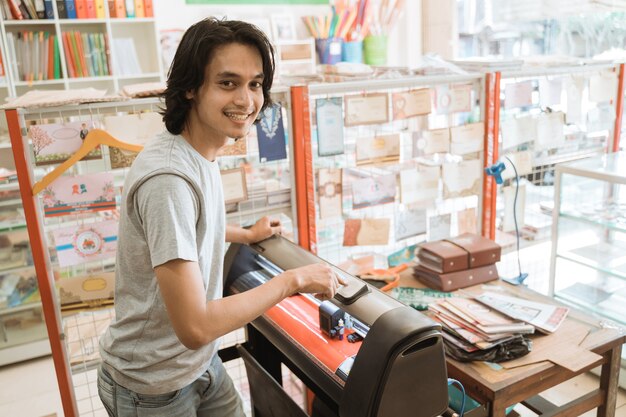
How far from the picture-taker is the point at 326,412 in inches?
65.3

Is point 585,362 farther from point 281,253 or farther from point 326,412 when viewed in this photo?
point 281,253

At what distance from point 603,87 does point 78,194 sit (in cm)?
262

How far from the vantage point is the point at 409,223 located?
7.68ft

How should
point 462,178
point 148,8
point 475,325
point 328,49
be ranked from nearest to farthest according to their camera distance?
point 475,325 → point 462,178 → point 148,8 → point 328,49

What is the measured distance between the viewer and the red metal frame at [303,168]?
197cm

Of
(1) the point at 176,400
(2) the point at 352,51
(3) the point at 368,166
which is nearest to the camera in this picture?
(1) the point at 176,400

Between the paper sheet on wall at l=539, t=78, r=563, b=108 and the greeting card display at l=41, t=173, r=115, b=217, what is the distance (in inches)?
79.6

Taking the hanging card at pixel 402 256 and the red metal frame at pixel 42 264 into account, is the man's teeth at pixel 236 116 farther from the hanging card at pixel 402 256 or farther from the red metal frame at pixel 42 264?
the hanging card at pixel 402 256

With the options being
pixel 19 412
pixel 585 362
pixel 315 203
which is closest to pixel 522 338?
pixel 585 362

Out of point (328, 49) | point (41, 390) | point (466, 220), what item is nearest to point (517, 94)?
point (466, 220)

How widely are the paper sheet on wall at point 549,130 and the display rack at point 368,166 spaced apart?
1.17 feet

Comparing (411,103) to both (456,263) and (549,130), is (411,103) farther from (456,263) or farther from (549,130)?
(549,130)

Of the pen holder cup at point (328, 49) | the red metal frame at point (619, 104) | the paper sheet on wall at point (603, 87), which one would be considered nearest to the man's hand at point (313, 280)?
the paper sheet on wall at point (603, 87)

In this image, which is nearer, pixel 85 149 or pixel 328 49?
pixel 85 149
